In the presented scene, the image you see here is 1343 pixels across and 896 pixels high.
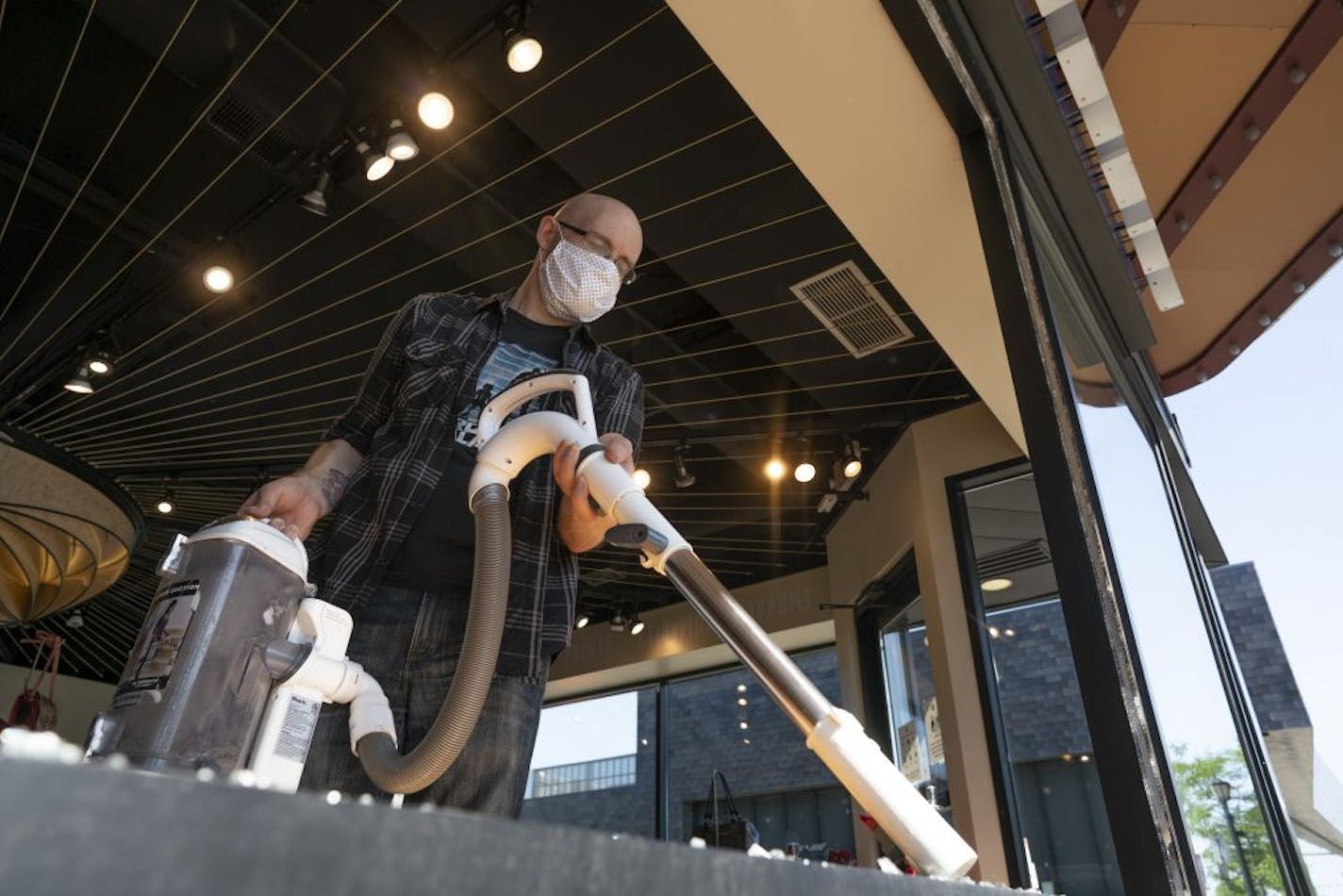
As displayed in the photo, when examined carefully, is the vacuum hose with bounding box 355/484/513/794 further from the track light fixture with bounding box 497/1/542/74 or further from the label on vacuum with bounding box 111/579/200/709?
the track light fixture with bounding box 497/1/542/74

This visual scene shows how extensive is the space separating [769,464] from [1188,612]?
254cm

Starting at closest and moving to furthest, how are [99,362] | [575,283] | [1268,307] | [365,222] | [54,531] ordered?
[575,283] → [1268,307] → [365,222] → [99,362] → [54,531]

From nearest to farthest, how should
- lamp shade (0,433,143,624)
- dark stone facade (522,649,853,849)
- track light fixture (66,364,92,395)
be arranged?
track light fixture (66,364,92,395)
lamp shade (0,433,143,624)
dark stone facade (522,649,853,849)

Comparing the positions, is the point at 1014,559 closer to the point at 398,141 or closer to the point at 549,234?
the point at 549,234

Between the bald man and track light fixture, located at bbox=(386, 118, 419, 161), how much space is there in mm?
1996

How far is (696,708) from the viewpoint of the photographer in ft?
23.9

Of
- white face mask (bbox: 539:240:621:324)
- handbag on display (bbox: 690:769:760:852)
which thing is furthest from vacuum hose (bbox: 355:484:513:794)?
handbag on display (bbox: 690:769:760:852)

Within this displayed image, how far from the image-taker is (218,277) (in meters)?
3.88

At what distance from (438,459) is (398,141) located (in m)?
2.30

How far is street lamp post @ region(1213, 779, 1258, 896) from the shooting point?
2.00 m

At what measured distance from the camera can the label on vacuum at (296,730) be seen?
601mm

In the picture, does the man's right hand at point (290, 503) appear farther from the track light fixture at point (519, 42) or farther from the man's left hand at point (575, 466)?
the track light fixture at point (519, 42)

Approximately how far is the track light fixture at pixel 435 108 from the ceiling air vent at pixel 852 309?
150 centimetres

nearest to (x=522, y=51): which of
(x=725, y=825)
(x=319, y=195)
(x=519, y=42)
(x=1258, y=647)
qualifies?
(x=519, y=42)
